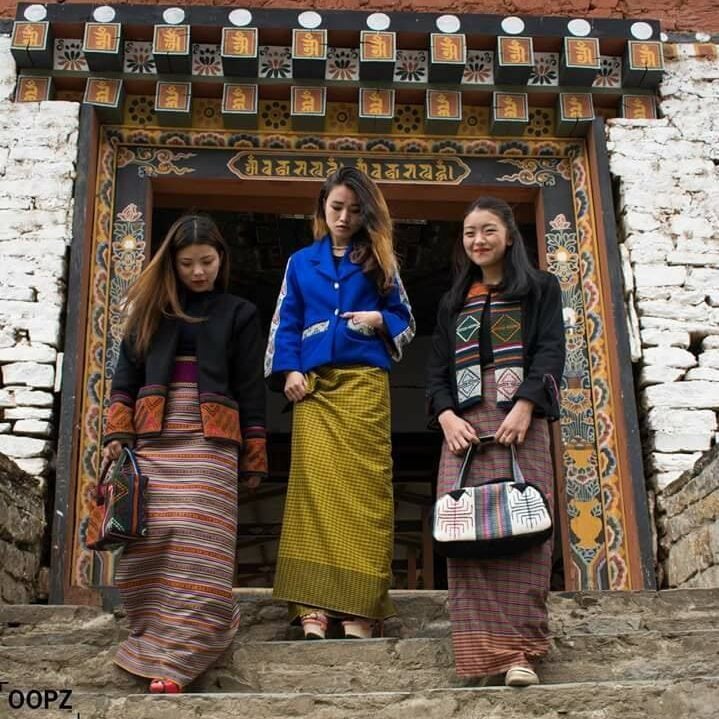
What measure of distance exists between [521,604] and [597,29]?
393 cm

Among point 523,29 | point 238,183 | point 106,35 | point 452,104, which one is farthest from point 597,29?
point 106,35

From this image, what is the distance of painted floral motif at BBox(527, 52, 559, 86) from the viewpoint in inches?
250

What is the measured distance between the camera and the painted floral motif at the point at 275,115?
6414mm

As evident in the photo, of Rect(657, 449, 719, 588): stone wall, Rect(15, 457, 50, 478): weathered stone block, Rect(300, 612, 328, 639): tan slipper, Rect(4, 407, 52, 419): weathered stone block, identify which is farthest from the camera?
Rect(4, 407, 52, 419): weathered stone block

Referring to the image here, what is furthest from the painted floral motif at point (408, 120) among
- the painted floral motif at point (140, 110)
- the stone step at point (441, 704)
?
the stone step at point (441, 704)

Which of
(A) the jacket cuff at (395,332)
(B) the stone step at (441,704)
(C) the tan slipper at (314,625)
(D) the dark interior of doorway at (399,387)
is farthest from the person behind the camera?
(D) the dark interior of doorway at (399,387)

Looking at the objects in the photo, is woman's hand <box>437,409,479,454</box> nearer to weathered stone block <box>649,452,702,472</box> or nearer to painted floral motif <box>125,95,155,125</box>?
weathered stone block <box>649,452,702,472</box>

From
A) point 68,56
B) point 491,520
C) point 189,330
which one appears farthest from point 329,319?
point 68,56

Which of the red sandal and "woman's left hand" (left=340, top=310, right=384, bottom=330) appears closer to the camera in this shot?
the red sandal

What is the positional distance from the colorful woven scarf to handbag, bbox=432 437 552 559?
1.18 feet

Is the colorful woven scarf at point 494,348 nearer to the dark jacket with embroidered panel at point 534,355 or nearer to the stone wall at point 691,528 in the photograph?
the dark jacket with embroidered panel at point 534,355

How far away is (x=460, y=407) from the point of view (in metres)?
3.68

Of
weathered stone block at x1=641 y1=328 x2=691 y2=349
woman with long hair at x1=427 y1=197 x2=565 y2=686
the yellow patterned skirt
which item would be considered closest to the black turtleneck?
the yellow patterned skirt

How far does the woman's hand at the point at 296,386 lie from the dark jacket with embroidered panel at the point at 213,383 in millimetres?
208
